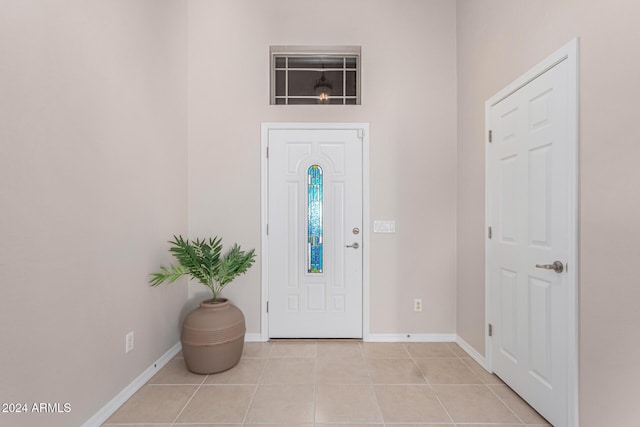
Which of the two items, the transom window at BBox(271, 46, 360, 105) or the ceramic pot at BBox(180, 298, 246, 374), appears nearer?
the ceramic pot at BBox(180, 298, 246, 374)

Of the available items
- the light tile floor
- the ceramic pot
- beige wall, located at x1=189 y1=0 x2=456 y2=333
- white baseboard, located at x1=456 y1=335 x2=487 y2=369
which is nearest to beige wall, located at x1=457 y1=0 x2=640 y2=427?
the light tile floor

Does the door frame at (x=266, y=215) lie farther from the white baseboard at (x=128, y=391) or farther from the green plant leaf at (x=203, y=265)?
the white baseboard at (x=128, y=391)

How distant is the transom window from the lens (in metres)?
2.99

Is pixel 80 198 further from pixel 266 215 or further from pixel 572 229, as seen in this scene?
pixel 572 229

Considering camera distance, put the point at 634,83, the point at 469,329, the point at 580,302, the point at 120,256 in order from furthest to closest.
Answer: the point at 469,329 → the point at 120,256 → the point at 580,302 → the point at 634,83

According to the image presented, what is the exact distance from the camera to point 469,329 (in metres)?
2.65

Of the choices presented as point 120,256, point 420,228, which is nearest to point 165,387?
point 120,256

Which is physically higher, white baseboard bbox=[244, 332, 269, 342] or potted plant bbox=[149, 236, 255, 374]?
potted plant bbox=[149, 236, 255, 374]

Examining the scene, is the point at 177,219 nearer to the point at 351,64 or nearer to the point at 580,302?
the point at 351,64

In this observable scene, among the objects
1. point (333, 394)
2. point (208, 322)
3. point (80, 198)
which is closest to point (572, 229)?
point (333, 394)

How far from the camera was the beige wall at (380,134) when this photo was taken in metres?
2.90

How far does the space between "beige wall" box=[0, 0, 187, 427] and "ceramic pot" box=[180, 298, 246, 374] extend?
12.0 inches

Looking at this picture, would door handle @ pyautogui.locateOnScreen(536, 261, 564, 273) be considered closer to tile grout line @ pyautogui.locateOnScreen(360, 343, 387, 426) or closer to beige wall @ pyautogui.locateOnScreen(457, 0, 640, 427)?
beige wall @ pyautogui.locateOnScreen(457, 0, 640, 427)

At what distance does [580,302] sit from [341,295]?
5.98 ft
